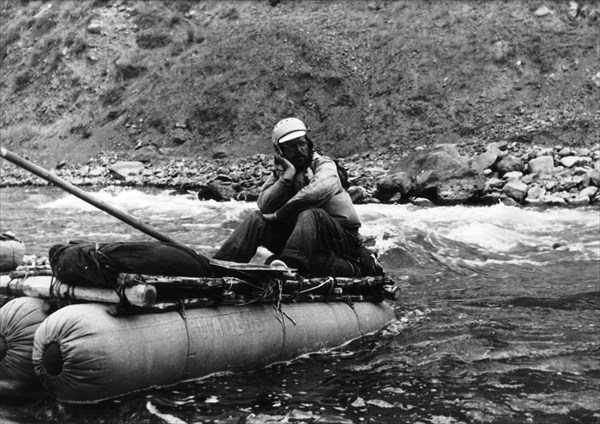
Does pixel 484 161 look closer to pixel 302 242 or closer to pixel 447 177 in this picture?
pixel 447 177

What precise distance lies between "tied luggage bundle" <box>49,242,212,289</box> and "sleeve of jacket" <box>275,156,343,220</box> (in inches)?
69.2

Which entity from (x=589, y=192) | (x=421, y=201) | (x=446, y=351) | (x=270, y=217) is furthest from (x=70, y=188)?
(x=589, y=192)

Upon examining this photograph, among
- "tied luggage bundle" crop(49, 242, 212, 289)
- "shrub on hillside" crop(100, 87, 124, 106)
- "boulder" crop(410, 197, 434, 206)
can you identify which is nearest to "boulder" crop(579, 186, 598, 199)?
"boulder" crop(410, 197, 434, 206)

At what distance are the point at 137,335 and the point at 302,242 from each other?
89.4 inches

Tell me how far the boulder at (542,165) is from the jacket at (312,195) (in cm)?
1171

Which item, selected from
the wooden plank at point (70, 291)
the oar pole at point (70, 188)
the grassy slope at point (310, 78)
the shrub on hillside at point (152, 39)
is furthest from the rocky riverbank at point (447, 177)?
the wooden plank at point (70, 291)

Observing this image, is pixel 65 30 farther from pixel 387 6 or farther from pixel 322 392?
pixel 322 392

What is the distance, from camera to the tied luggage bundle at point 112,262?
5.08 metres

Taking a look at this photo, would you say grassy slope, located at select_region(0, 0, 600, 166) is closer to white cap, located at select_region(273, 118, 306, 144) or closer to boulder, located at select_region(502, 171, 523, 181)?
boulder, located at select_region(502, 171, 523, 181)

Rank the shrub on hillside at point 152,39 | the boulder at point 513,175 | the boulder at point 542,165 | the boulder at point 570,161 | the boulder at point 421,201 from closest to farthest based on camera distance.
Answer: the boulder at point 421,201 < the boulder at point 513,175 < the boulder at point 542,165 < the boulder at point 570,161 < the shrub on hillside at point 152,39

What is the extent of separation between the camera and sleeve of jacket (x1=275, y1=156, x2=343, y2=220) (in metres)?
7.13

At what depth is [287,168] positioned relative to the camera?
7273mm

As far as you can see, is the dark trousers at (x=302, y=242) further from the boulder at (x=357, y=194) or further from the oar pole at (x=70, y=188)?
the boulder at (x=357, y=194)

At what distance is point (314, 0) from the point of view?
103 feet
